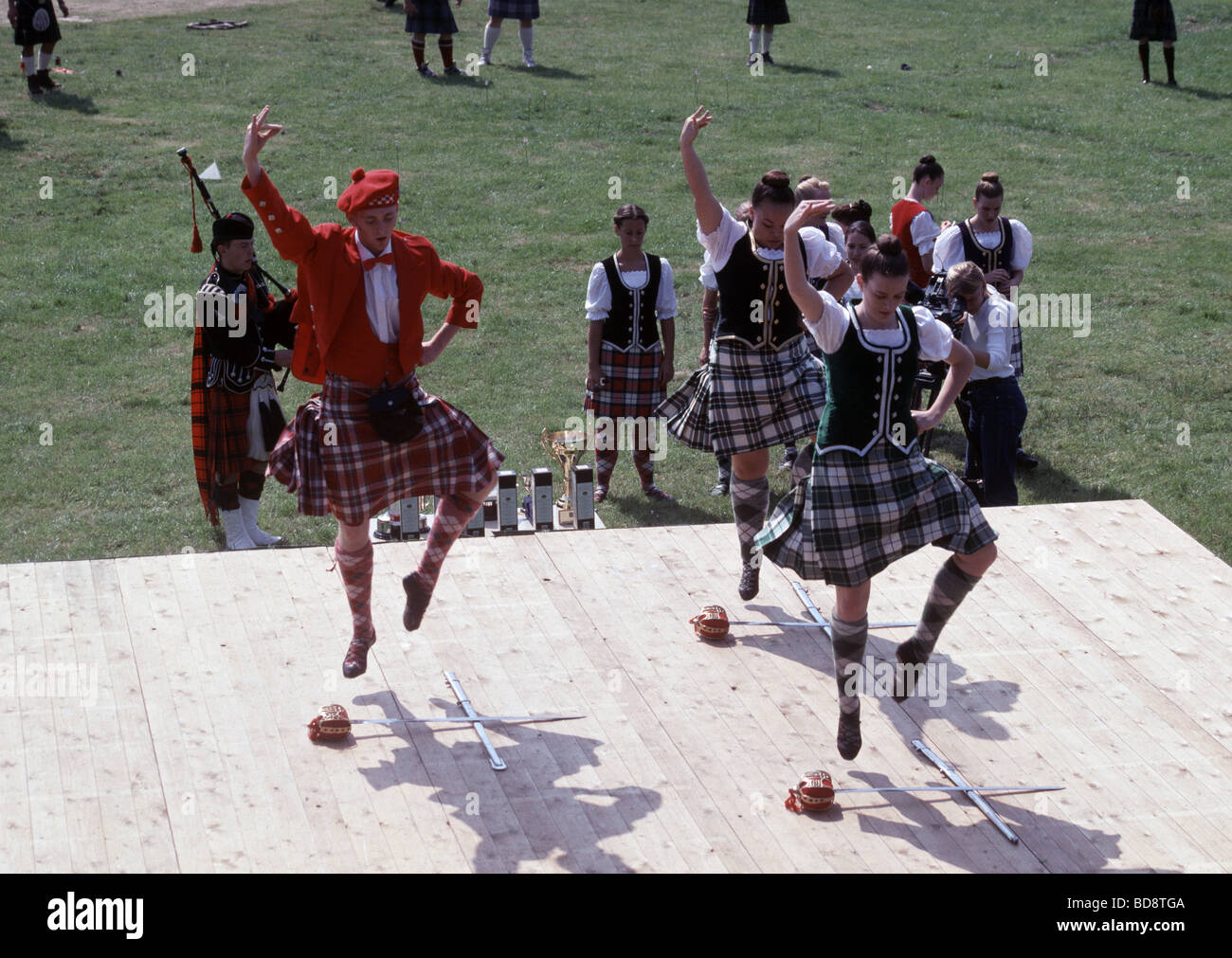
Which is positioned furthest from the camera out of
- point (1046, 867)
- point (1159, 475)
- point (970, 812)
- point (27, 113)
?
point (27, 113)

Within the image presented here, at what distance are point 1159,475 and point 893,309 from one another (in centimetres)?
504

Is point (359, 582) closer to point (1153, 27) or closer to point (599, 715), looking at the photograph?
point (599, 715)

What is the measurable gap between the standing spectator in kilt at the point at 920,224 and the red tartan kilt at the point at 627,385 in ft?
6.75

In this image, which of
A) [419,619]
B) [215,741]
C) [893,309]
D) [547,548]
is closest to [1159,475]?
A: [547,548]

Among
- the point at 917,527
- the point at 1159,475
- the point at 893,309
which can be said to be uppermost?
the point at 893,309

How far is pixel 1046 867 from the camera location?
4.69m

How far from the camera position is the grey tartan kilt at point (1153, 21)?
18.6 metres

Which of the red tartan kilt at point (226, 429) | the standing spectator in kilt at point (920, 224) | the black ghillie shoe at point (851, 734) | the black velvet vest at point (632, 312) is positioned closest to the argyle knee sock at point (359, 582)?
the black ghillie shoe at point (851, 734)

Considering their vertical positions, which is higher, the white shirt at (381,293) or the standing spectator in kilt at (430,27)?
the standing spectator in kilt at (430,27)

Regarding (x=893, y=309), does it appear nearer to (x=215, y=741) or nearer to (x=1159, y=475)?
(x=215, y=741)

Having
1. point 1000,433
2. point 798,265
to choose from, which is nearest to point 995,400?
point 1000,433

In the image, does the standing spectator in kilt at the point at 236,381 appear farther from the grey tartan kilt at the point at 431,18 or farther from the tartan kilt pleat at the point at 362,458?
the grey tartan kilt at the point at 431,18

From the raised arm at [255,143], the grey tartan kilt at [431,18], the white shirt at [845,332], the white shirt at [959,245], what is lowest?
the white shirt at [959,245]

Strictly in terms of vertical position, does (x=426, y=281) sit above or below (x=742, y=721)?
above
